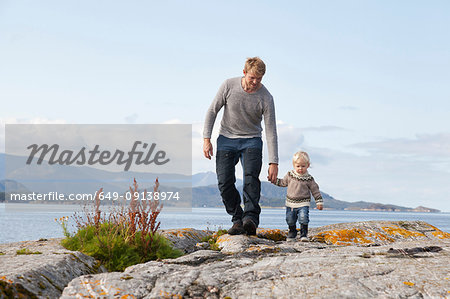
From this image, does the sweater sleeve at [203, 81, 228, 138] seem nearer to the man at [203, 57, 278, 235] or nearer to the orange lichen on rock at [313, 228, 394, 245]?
the man at [203, 57, 278, 235]

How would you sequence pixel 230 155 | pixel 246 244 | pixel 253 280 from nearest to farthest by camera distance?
pixel 253 280
pixel 246 244
pixel 230 155

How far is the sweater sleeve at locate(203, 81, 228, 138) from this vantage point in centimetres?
834

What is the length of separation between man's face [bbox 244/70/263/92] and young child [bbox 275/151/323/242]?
1.74 metres

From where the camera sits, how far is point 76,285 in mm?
3775

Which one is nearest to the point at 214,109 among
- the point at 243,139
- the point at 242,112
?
the point at 242,112

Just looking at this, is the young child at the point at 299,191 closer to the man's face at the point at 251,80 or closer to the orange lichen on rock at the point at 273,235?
the orange lichen on rock at the point at 273,235

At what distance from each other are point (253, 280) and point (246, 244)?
3.22 metres

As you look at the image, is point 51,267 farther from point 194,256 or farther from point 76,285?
point 194,256

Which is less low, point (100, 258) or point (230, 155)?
point (230, 155)

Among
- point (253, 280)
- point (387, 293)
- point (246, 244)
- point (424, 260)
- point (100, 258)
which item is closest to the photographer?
point (387, 293)

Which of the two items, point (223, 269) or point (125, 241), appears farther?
point (125, 241)

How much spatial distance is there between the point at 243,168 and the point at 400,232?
12.8 feet

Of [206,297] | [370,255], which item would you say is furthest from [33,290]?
[370,255]

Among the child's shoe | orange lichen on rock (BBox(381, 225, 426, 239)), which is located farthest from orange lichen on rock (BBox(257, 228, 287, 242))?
orange lichen on rock (BBox(381, 225, 426, 239))
